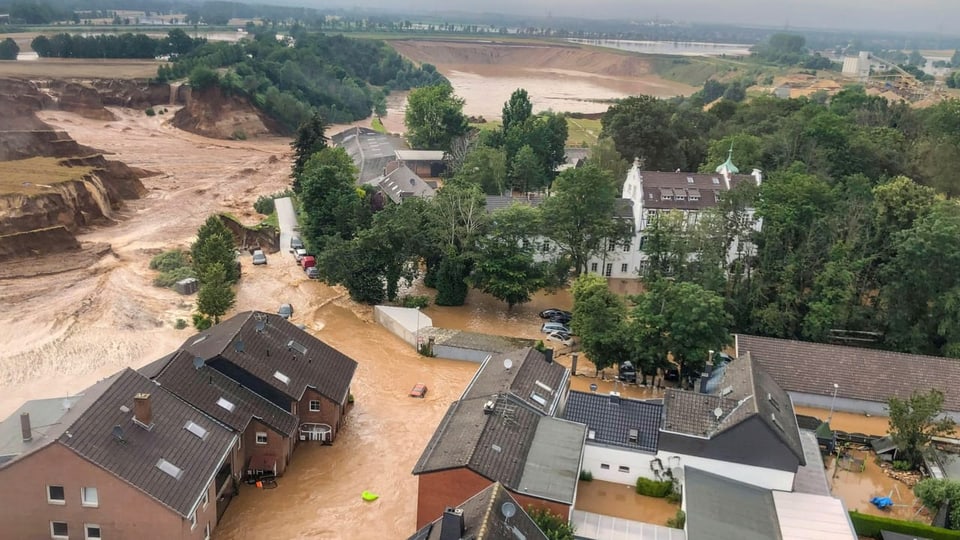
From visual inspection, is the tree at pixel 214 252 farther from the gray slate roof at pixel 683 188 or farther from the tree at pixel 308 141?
the gray slate roof at pixel 683 188

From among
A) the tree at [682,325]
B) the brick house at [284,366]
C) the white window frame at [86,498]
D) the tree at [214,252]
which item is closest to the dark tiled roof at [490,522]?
the white window frame at [86,498]

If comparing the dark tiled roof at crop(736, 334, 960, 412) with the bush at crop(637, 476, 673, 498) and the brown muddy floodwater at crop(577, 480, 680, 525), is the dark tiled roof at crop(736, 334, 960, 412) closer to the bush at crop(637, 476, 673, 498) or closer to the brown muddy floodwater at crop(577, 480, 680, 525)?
the bush at crop(637, 476, 673, 498)

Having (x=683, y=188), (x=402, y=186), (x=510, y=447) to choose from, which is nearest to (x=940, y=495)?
(x=510, y=447)

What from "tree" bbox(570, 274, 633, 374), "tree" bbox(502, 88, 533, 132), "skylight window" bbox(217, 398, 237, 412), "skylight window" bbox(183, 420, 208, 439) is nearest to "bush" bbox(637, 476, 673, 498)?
"tree" bbox(570, 274, 633, 374)

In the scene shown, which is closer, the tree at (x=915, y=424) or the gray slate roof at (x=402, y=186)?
the tree at (x=915, y=424)

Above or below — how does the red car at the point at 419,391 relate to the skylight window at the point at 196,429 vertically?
below

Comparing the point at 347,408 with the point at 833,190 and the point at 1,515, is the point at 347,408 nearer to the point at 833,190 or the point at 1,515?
the point at 1,515

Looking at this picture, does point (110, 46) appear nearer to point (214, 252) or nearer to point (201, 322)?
point (214, 252)
